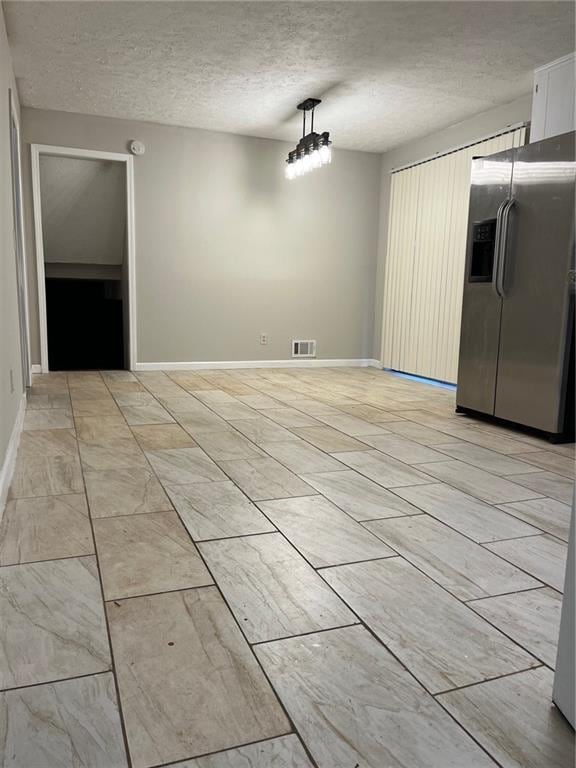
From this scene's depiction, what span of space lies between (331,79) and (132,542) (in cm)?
384

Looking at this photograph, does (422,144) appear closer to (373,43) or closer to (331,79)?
(331,79)

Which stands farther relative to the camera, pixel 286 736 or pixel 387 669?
pixel 387 669

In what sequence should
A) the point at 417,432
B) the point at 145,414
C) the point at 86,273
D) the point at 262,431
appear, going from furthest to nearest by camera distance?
1. the point at 86,273
2. the point at 145,414
3. the point at 417,432
4. the point at 262,431

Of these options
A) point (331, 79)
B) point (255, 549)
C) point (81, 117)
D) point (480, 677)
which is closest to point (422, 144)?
point (331, 79)

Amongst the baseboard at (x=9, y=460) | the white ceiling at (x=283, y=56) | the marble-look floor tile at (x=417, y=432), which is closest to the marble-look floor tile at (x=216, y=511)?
the baseboard at (x=9, y=460)

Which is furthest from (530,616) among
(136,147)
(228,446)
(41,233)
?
(136,147)

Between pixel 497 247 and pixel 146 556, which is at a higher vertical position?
pixel 497 247

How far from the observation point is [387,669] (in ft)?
4.15

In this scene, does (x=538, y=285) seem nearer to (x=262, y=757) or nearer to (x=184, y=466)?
(x=184, y=466)

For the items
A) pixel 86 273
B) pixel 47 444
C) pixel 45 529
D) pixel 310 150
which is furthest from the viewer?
pixel 86 273

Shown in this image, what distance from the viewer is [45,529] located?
6.43ft

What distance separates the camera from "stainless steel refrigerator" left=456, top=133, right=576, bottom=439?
131 inches

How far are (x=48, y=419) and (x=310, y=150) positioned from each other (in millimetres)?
3335

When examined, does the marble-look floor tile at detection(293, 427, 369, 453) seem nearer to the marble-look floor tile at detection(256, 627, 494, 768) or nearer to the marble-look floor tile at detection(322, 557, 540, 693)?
the marble-look floor tile at detection(322, 557, 540, 693)
